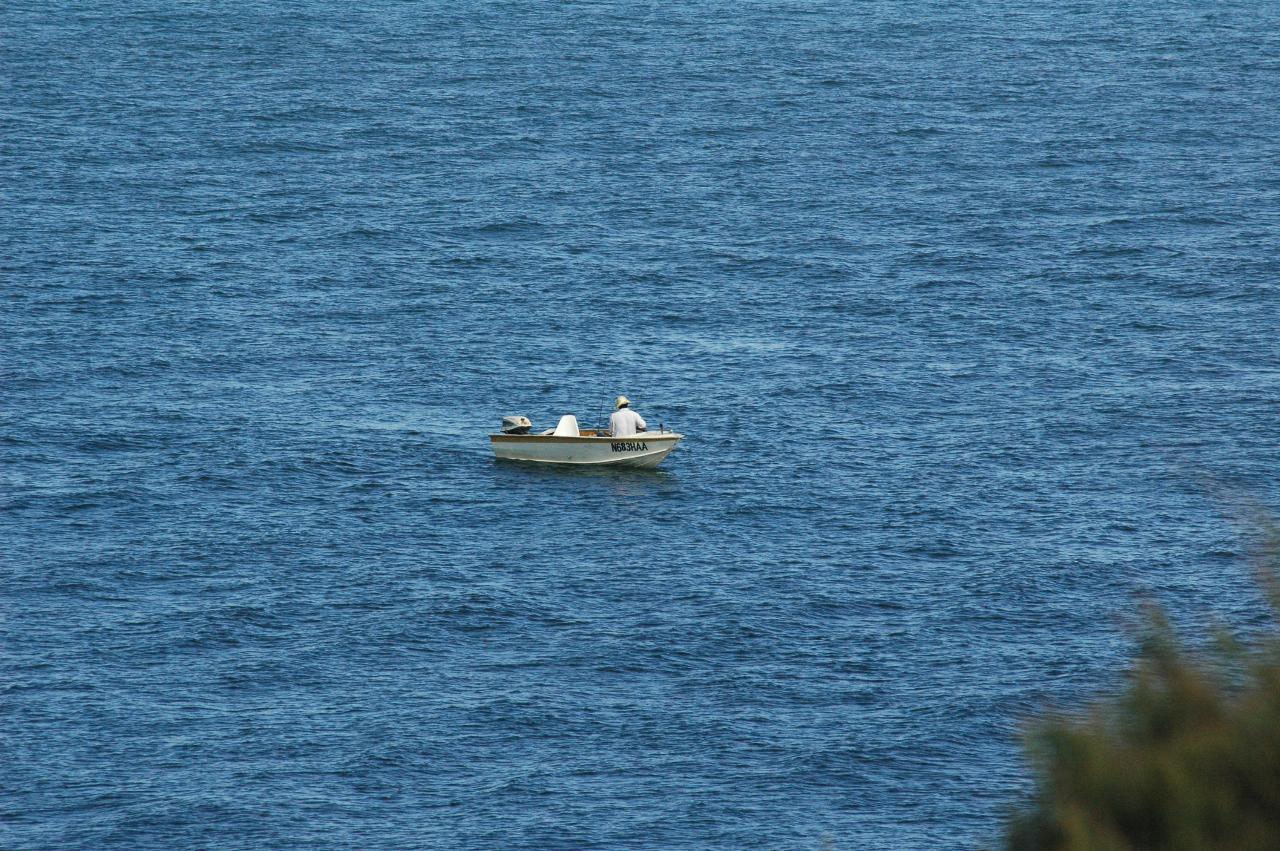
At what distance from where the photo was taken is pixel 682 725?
5275 centimetres

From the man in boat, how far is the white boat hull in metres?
0.34

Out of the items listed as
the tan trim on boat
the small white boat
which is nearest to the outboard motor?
the small white boat

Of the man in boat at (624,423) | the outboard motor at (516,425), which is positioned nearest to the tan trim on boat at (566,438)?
the man in boat at (624,423)

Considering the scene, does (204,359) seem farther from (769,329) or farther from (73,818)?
(73,818)

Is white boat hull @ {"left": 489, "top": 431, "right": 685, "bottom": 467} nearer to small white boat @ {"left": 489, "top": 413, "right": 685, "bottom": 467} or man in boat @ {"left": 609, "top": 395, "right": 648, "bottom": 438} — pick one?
small white boat @ {"left": 489, "top": 413, "right": 685, "bottom": 467}

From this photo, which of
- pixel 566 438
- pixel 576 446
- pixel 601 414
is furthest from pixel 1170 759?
pixel 601 414

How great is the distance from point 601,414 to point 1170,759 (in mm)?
75170

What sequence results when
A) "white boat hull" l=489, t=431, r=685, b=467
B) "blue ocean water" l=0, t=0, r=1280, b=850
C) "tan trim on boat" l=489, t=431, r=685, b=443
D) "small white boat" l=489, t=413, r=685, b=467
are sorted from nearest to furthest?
"blue ocean water" l=0, t=0, r=1280, b=850, "tan trim on boat" l=489, t=431, r=685, b=443, "white boat hull" l=489, t=431, r=685, b=467, "small white boat" l=489, t=413, r=685, b=467

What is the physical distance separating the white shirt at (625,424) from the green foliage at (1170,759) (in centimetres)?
6324

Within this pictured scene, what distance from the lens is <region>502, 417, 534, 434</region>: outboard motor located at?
79.8m

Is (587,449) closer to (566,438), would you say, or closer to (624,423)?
(566,438)

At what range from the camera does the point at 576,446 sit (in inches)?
3113

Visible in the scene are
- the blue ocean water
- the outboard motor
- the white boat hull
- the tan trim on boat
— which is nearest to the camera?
the blue ocean water

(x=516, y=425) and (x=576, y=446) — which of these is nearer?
(x=576, y=446)
